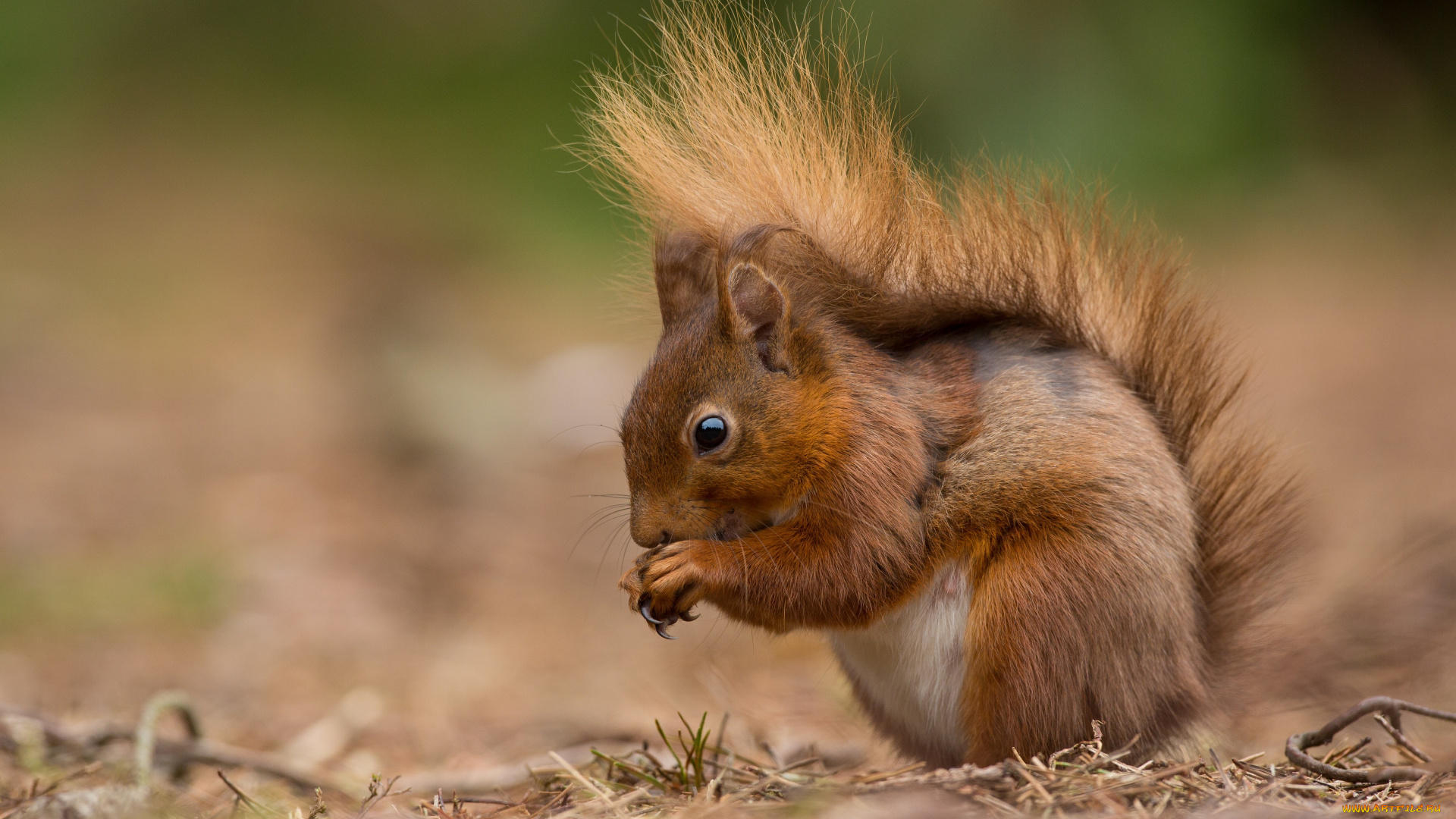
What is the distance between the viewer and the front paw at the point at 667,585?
1.90 meters

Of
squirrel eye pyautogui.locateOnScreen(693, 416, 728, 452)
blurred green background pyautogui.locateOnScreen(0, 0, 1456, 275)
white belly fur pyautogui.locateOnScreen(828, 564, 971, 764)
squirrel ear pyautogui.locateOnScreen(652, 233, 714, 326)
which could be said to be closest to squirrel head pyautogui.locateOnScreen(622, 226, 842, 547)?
squirrel eye pyautogui.locateOnScreen(693, 416, 728, 452)

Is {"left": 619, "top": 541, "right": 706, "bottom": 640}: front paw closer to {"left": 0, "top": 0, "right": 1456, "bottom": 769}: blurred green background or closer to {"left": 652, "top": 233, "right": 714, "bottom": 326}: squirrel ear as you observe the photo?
{"left": 652, "top": 233, "right": 714, "bottom": 326}: squirrel ear

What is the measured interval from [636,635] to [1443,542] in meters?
2.48

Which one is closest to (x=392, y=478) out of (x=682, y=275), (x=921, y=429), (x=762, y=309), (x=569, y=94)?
(x=682, y=275)

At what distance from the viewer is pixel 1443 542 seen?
139 inches

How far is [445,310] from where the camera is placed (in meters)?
6.37

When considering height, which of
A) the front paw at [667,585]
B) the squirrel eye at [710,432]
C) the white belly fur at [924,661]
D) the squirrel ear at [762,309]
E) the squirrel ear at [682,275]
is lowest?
the white belly fur at [924,661]

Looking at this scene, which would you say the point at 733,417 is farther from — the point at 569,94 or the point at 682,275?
the point at 569,94

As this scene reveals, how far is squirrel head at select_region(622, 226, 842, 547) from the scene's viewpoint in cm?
203

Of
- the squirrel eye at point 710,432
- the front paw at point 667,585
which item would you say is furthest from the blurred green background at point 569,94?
the front paw at point 667,585

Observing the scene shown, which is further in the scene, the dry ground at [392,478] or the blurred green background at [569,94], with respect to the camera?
the blurred green background at [569,94]

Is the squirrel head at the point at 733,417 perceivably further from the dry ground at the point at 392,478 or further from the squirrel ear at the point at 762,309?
the dry ground at the point at 392,478

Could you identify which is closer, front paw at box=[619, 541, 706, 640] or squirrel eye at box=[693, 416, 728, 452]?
front paw at box=[619, 541, 706, 640]

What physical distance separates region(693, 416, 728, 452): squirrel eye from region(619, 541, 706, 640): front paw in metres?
0.17
